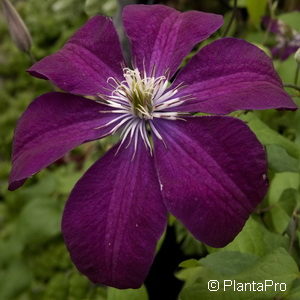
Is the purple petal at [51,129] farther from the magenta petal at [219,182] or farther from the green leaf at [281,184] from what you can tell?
the green leaf at [281,184]

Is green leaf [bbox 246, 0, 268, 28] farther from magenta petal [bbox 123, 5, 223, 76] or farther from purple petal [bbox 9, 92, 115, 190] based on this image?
purple petal [bbox 9, 92, 115, 190]

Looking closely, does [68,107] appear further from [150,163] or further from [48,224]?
[48,224]

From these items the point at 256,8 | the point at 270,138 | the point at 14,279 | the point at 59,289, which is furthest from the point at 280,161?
the point at 14,279

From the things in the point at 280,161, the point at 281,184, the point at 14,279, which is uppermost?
the point at 280,161

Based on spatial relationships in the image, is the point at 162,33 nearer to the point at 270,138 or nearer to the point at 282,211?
the point at 270,138

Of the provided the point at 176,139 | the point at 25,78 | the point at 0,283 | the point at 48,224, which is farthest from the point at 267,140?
the point at 25,78

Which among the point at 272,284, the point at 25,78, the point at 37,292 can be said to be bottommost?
the point at 37,292
